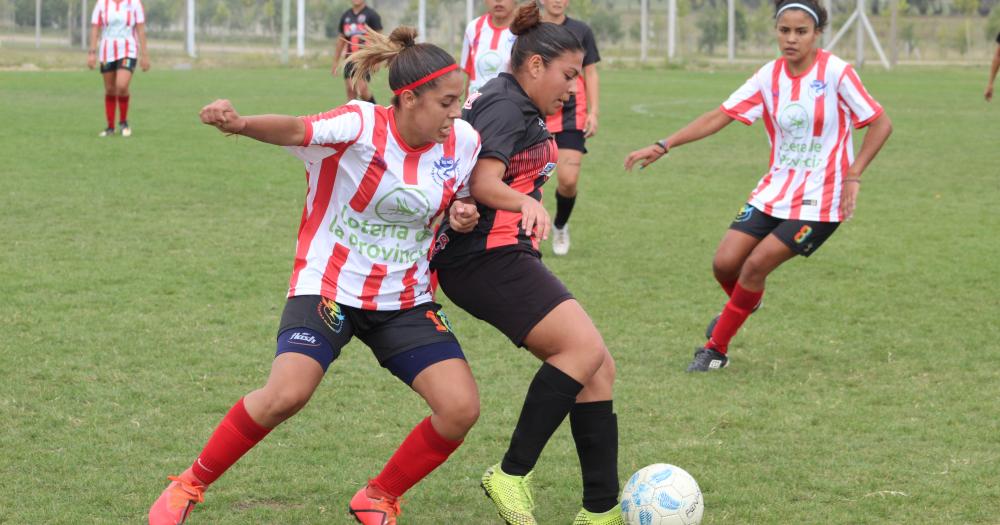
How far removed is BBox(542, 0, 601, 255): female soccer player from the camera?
9016 mm

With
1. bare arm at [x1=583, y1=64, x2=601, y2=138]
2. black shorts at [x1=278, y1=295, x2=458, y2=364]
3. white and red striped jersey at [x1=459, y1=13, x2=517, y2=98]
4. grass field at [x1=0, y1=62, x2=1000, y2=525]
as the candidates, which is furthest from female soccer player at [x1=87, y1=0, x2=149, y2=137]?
black shorts at [x1=278, y1=295, x2=458, y2=364]

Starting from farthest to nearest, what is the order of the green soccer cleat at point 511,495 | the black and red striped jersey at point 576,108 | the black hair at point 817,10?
the black and red striped jersey at point 576,108
the black hair at point 817,10
the green soccer cleat at point 511,495

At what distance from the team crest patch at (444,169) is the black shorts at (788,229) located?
2.71 m

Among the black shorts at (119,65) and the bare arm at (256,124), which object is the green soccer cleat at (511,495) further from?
the black shorts at (119,65)

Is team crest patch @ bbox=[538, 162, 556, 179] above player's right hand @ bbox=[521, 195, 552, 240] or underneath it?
above

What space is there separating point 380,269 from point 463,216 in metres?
0.36

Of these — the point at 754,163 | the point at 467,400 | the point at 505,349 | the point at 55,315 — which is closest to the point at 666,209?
the point at 754,163

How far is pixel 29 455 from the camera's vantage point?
4773 mm

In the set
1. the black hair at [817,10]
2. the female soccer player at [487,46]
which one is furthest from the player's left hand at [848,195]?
the female soccer player at [487,46]

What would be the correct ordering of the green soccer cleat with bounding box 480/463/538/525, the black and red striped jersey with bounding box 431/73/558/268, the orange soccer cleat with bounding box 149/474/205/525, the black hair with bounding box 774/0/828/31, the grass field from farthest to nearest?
the black hair with bounding box 774/0/828/31
the grass field
the black and red striped jersey with bounding box 431/73/558/268
the green soccer cleat with bounding box 480/463/538/525
the orange soccer cleat with bounding box 149/474/205/525

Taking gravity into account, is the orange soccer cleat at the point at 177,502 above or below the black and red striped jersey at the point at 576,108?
below

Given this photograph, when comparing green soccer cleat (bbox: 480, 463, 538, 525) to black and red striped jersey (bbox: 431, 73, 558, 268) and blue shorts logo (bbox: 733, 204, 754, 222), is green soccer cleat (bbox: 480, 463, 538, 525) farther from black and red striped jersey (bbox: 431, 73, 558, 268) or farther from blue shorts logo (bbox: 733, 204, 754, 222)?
blue shorts logo (bbox: 733, 204, 754, 222)

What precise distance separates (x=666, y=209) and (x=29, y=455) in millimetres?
7793

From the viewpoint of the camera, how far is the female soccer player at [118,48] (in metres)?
15.3
